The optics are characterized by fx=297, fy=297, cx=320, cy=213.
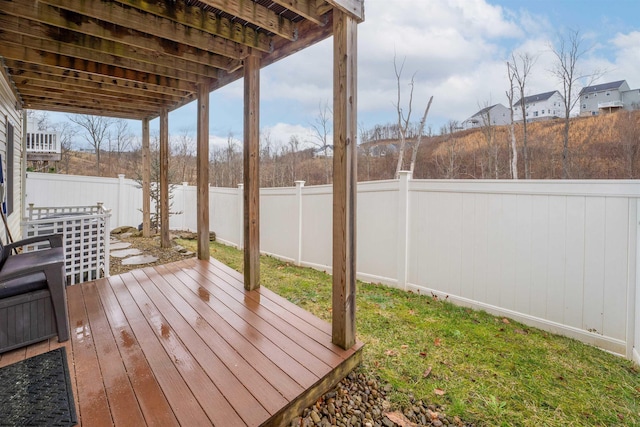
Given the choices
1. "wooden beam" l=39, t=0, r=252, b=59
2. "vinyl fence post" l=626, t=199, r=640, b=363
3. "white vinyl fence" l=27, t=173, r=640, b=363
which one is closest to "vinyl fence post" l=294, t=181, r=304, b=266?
"white vinyl fence" l=27, t=173, r=640, b=363

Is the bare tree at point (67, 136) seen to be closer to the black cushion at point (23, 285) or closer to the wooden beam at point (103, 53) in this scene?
the wooden beam at point (103, 53)

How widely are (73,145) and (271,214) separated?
17262 millimetres

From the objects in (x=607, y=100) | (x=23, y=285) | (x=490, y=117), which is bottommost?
(x=23, y=285)

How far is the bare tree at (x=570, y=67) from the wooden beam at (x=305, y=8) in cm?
1167

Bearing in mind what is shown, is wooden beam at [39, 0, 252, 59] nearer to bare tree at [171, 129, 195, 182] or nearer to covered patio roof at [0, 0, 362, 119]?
covered patio roof at [0, 0, 362, 119]

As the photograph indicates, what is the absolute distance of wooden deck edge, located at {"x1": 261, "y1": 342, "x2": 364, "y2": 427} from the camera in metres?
1.68

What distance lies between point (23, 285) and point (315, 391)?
2255 millimetres

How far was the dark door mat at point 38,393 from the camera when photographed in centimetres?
153

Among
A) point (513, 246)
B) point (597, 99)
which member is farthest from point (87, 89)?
point (597, 99)

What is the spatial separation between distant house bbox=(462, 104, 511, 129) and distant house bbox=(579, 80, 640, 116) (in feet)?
9.89

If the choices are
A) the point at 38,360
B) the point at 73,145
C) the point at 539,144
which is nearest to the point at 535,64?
the point at 539,144

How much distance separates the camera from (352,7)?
2.19 meters

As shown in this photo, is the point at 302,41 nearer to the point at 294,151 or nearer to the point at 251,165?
the point at 251,165

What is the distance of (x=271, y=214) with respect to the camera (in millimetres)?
6309
